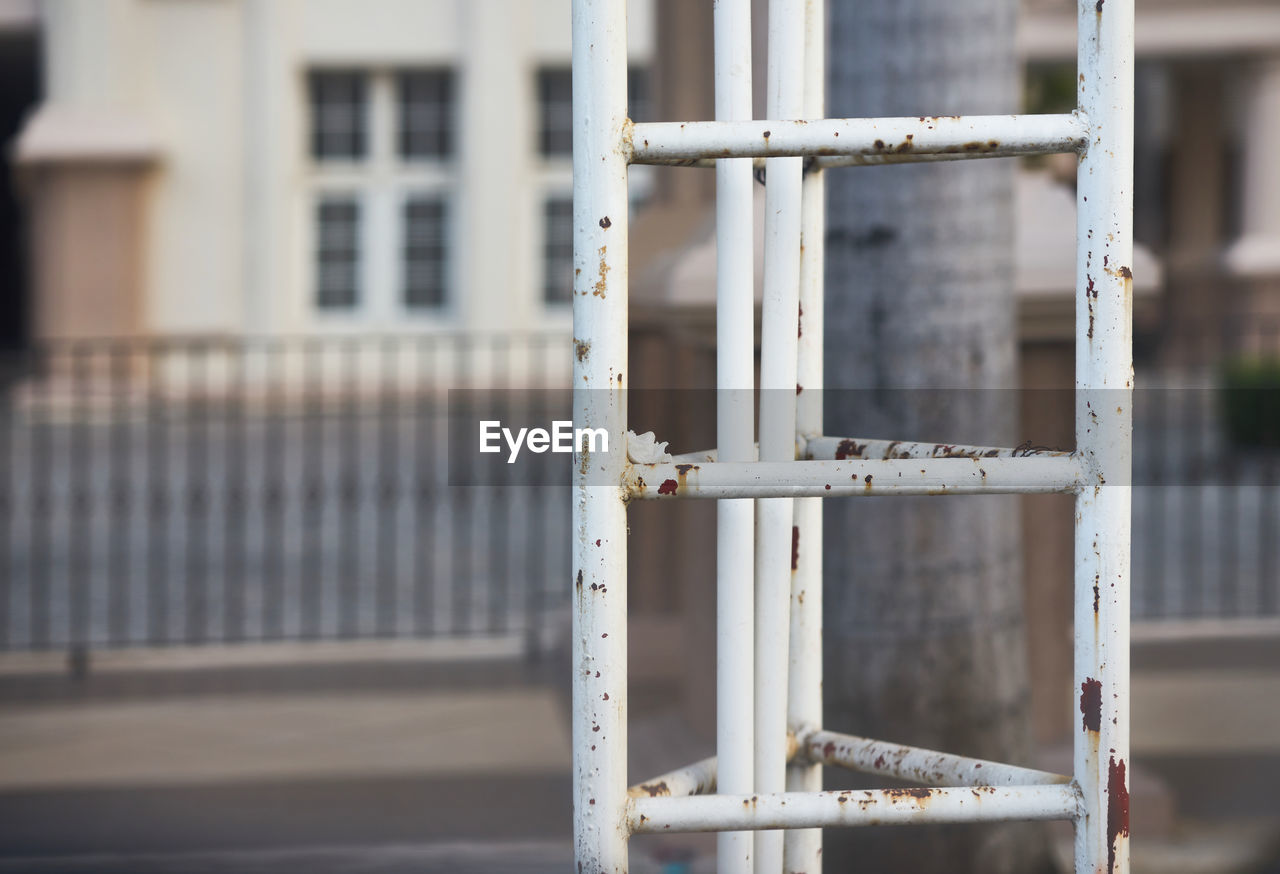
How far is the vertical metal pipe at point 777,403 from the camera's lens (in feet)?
6.18

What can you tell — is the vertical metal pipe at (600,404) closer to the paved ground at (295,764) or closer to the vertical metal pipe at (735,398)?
the vertical metal pipe at (735,398)

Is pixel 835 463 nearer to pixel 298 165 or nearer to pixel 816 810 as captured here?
pixel 816 810

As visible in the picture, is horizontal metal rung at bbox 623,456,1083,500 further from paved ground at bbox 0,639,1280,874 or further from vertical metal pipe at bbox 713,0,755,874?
paved ground at bbox 0,639,1280,874

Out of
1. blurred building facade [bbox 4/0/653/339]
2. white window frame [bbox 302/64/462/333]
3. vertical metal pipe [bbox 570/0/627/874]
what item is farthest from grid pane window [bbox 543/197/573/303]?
vertical metal pipe [bbox 570/0/627/874]

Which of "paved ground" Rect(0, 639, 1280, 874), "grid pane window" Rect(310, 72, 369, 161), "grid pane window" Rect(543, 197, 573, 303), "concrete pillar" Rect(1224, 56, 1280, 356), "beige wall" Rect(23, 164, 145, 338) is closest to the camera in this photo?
"paved ground" Rect(0, 639, 1280, 874)

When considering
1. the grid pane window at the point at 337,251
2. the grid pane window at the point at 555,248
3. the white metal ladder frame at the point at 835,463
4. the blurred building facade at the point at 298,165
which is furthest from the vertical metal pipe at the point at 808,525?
the grid pane window at the point at 337,251

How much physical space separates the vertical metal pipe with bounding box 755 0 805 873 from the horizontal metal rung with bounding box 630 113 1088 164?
24 cm

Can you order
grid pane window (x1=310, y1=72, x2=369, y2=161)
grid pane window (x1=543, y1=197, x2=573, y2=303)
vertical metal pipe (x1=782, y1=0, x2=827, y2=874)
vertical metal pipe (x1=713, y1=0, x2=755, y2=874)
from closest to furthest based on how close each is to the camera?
vertical metal pipe (x1=713, y1=0, x2=755, y2=874) < vertical metal pipe (x1=782, y1=0, x2=827, y2=874) < grid pane window (x1=310, y1=72, x2=369, y2=161) < grid pane window (x1=543, y1=197, x2=573, y2=303)

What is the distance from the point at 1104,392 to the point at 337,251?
640 inches

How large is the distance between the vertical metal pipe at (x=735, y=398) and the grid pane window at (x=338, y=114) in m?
16.0

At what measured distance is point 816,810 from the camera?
5.53 ft

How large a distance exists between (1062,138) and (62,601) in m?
6.47

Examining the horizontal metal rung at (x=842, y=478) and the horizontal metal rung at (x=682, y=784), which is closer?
the horizontal metal rung at (x=842, y=478)

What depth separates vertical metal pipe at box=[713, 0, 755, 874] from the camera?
1795 millimetres
